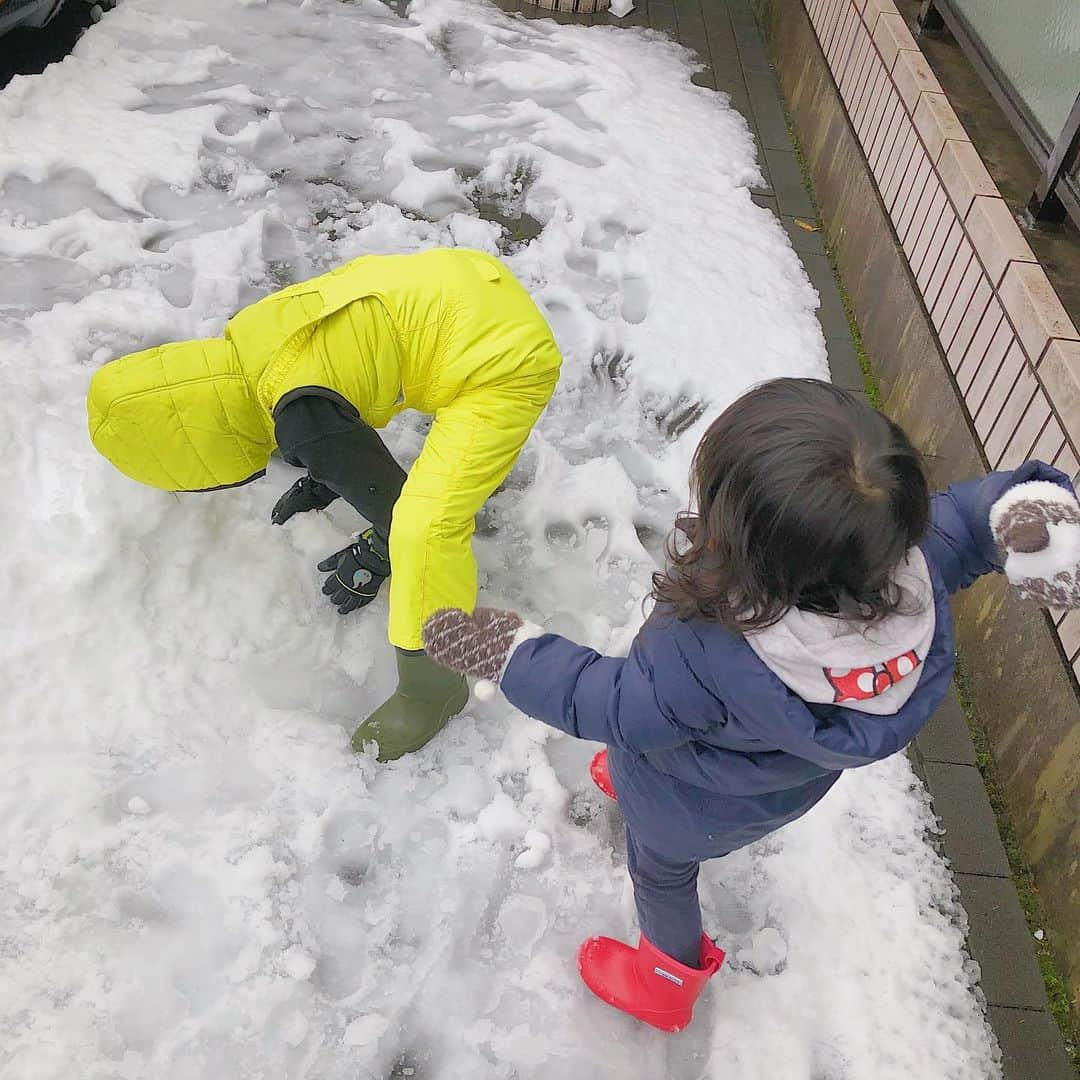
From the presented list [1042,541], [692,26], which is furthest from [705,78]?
[1042,541]

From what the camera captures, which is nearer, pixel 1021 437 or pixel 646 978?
pixel 646 978

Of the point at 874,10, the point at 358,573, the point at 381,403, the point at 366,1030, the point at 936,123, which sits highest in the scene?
the point at 874,10

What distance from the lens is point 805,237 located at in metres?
3.42

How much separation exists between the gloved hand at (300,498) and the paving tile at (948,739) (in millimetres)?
1379

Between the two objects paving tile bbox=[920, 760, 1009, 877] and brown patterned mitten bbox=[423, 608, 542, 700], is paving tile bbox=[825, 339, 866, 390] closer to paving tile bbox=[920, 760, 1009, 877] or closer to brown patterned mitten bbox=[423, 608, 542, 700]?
paving tile bbox=[920, 760, 1009, 877]

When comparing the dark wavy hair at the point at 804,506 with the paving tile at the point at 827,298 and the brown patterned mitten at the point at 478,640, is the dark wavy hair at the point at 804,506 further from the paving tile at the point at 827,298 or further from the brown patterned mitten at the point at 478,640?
the paving tile at the point at 827,298

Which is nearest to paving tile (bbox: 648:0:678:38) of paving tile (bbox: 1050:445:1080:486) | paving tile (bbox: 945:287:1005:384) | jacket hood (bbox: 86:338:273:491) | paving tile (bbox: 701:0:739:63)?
paving tile (bbox: 701:0:739:63)

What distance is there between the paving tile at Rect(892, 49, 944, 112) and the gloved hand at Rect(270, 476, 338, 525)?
6.77 ft

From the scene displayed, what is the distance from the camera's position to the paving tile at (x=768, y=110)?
3.86m

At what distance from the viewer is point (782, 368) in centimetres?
287

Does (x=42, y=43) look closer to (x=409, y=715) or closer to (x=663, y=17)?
(x=663, y=17)

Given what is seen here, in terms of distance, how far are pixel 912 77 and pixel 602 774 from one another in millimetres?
2263

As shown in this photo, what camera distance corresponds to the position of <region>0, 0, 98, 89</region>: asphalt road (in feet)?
11.2

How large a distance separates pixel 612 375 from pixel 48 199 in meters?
1.78
